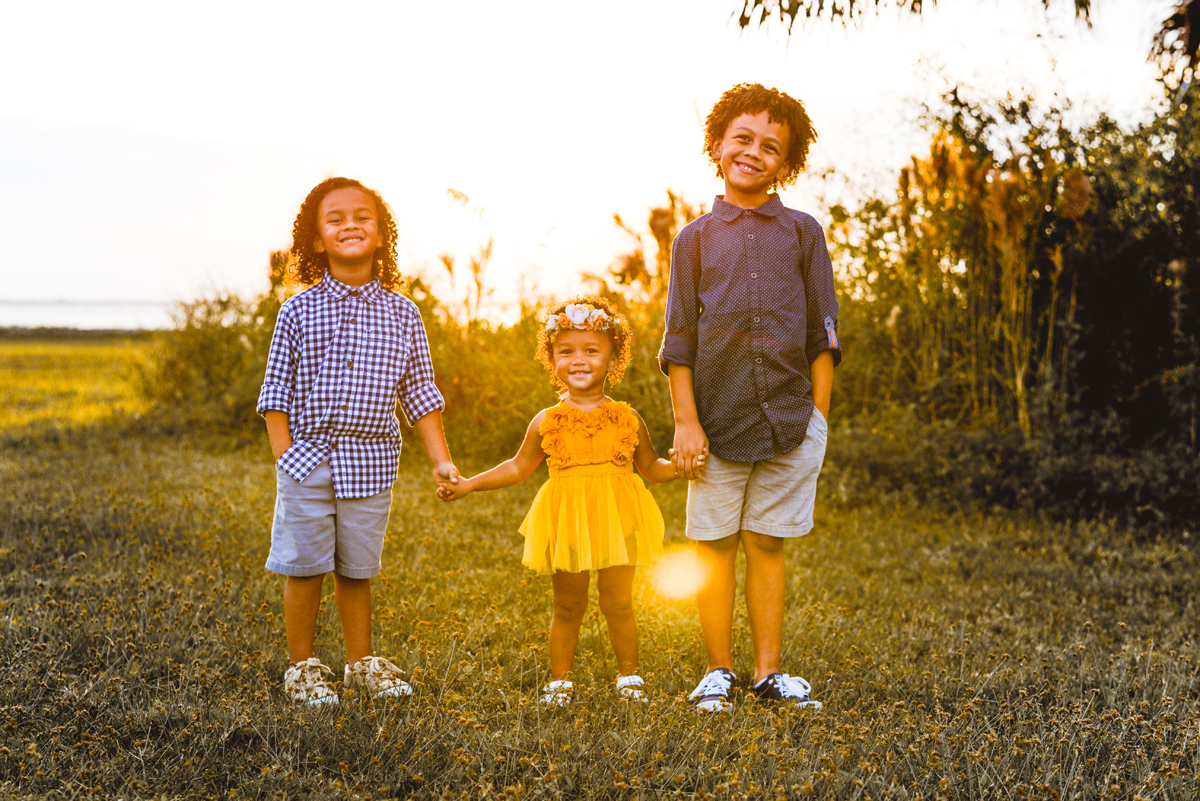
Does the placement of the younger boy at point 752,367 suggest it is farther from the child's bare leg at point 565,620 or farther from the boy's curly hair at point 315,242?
the boy's curly hair at point 315,242

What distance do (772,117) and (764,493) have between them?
4.12ft

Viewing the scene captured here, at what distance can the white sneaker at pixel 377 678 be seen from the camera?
2734 mm

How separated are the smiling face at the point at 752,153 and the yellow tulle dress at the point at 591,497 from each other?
0.84 metres

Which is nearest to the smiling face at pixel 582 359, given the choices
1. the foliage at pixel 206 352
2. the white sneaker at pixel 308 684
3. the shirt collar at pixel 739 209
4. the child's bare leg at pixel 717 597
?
the shirt collar at pixel 739 209

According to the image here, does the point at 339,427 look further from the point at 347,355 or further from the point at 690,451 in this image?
the point at 690,451

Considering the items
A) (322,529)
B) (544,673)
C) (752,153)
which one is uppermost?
(752,153)

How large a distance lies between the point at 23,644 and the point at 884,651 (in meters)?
3.09

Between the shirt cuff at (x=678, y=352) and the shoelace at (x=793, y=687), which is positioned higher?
the shirt cuff at (x=678, y=352)

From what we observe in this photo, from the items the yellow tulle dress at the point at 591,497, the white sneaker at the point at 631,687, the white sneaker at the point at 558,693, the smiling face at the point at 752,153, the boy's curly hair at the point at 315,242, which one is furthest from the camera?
the boy's curly hair at the point at 315,242

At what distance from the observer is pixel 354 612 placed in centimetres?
306

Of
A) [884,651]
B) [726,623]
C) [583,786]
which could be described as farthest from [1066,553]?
[583,786]

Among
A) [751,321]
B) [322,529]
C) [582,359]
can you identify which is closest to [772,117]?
[751,321]

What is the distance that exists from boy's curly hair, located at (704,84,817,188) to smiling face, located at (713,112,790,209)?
3 centimetres

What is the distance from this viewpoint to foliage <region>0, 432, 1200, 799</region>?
2.25m
